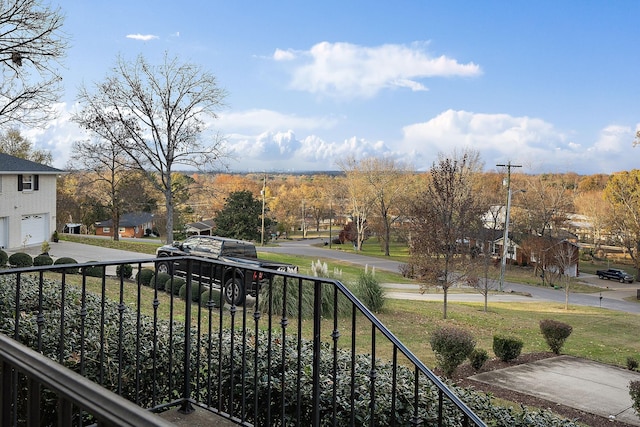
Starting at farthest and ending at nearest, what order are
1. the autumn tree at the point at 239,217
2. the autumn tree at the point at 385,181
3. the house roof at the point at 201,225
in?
the house roof at the point at 201,225, the autumn tree at the point at 385,181, the autumn tree at the point at 239,217

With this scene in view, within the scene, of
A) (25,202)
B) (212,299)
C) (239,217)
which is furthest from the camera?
(239,217)

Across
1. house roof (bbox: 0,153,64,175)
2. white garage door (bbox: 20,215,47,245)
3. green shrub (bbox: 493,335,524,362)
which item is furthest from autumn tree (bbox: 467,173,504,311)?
white garage door (bbox: 20,215,47,245)

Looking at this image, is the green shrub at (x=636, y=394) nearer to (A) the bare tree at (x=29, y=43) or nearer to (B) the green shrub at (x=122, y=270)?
(B) the green shrub at (x=122, y=270)

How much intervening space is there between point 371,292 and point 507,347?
5942 millimetres

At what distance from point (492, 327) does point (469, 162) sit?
82.0ft

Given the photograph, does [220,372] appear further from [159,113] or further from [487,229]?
[487,229]

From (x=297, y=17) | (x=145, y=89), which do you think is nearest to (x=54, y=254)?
(x=145, y=89)

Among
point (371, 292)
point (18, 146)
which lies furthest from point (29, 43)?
point (18, 146)

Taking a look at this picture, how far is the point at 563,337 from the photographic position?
12.2 m

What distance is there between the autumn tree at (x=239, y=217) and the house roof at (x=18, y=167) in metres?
16.6

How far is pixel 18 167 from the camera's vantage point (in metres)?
25.8

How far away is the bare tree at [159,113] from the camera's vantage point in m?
28.2

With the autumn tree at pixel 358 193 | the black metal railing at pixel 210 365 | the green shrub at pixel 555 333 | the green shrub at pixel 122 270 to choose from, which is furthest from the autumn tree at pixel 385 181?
the black metal railing at pixel 210 365

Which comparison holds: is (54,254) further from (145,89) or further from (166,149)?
(145,89)
